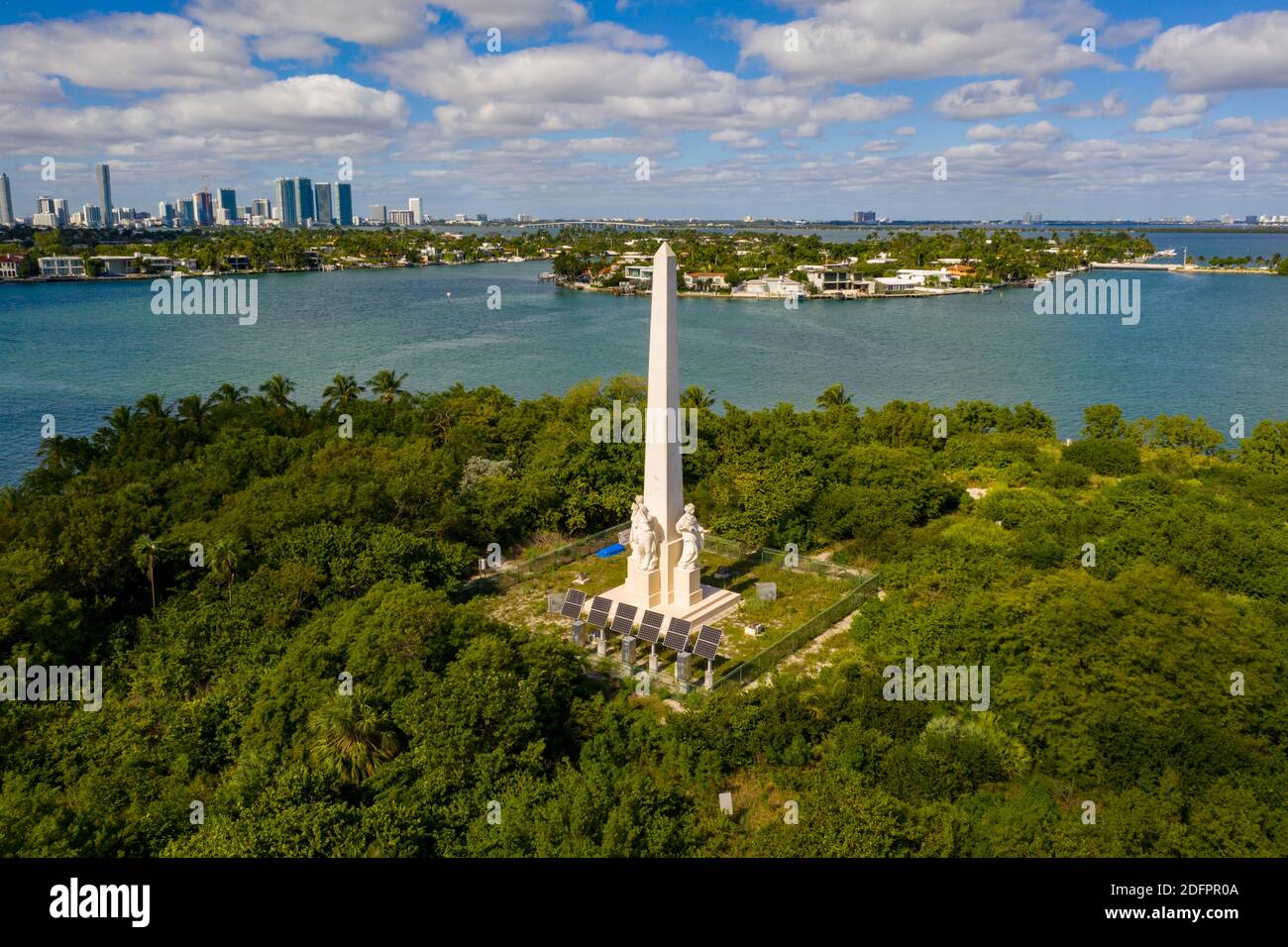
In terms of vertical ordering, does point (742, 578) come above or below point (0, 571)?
below

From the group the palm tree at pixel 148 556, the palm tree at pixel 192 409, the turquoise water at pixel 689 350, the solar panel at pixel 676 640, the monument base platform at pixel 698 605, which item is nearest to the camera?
the solar panel at pixel 676 640

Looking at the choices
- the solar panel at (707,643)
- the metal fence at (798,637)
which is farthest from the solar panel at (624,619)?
the metal fence at (798,637)

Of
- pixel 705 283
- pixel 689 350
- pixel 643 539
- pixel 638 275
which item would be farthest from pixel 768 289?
pixel 643 539

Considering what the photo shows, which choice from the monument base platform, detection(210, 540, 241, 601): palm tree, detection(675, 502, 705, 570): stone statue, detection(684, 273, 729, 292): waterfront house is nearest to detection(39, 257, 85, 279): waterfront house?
detection(684, 273, 729, 292): waterfront house

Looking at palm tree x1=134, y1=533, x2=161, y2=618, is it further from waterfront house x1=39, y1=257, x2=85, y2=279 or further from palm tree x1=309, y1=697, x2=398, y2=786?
waterfront house x1=39, y1=257, x2=85, y2=279

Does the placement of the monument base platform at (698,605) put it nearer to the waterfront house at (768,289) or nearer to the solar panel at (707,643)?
the solar panel at (707,643)
